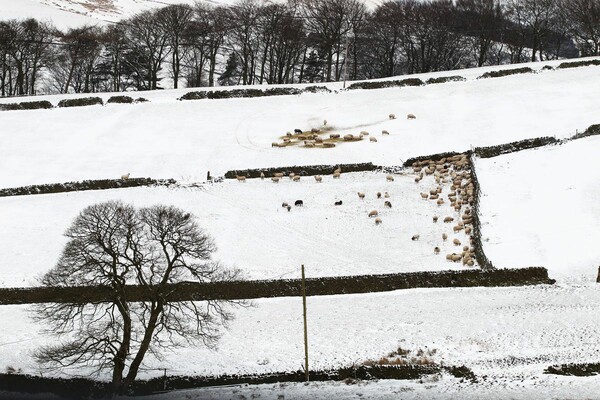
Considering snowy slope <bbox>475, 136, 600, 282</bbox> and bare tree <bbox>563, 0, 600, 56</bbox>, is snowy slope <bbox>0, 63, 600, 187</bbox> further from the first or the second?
bare tree <bbox>563, 0, 600, 56</bbox>

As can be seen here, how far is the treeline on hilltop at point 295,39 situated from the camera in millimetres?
90500

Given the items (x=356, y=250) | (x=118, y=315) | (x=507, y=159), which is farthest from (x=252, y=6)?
(x=118, y=315)

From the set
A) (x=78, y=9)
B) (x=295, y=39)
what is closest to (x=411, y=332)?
(x=295, y=39)

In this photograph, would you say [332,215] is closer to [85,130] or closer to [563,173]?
[563,173]

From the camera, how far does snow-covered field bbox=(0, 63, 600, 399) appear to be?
95.6 ft

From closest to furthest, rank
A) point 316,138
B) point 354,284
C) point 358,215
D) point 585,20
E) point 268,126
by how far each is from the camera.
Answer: point 354,284 → point 358,215 → point 316,138 → point 268,126 → point 585,20

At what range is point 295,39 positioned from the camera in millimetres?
91375

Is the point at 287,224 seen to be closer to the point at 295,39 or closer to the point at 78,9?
the point at 295,39

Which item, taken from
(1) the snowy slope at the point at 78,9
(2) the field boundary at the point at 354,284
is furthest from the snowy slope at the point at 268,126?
(1) the snowy slope at the point at 78,9

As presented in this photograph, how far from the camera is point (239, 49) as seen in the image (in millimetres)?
103312

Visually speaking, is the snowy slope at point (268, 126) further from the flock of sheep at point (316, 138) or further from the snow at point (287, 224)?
the snow at point (287, 224)

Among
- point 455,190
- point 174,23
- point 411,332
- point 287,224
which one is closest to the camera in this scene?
point 411,332

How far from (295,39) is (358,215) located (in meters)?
49.2

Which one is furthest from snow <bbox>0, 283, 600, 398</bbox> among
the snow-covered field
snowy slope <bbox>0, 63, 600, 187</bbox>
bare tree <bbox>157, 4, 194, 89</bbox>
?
bare tree <bbox>157, 4, 194, 89</bbox>
